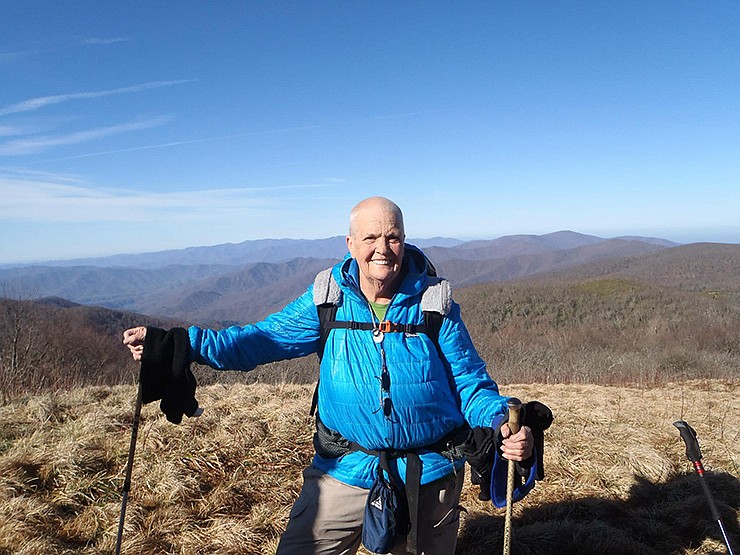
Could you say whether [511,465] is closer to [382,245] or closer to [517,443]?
[517,443]

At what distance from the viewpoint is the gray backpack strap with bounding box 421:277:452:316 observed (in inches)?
92.2

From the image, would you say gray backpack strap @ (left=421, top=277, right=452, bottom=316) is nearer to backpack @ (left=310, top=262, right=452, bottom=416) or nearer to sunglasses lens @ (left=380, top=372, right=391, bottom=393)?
backpack @ (left=310, top=262, right=452, bottom=416)

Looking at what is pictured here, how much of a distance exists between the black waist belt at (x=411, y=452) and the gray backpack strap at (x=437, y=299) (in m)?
0.65

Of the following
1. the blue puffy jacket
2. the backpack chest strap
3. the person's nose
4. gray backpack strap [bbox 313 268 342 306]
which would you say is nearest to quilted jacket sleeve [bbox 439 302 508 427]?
the blue puffy jacket

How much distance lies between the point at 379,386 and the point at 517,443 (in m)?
0.68

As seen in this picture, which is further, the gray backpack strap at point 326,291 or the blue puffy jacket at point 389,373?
the gray backpack strap at point 326,291

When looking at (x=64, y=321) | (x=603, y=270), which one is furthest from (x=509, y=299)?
(x=64, y=321)

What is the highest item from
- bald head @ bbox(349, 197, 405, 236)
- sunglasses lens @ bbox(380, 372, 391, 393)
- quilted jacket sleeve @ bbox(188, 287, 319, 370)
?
bald head @ bbox(349, 197, 405, 236)

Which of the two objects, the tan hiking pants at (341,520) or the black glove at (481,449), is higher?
the black glove at (481,449)

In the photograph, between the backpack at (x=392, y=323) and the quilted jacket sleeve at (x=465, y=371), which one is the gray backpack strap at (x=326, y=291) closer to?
the backpack at (x=392, y=323)

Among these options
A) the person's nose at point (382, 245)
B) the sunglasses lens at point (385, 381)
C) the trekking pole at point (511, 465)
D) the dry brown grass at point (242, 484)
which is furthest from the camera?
the dry brown grass at point (242, 484)

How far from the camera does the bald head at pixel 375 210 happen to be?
2.39 meters

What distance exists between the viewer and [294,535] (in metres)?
2.46

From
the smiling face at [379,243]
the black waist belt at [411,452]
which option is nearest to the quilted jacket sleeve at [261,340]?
the smiling face at [379,243]
